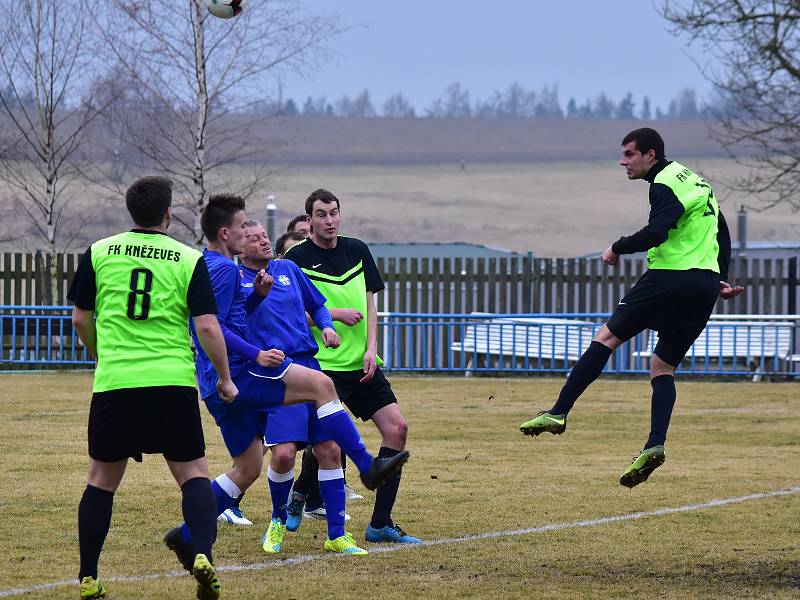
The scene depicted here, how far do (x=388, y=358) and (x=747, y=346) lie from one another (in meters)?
5.62

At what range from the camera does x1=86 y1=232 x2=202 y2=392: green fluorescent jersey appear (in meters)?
6.09

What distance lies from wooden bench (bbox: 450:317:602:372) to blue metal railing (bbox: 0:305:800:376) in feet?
0.05

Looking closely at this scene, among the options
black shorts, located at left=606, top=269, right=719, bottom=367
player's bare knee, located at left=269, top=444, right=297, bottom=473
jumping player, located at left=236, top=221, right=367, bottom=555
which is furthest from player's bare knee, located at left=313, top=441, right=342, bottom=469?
black shorts, located at left=606, top=269, right=719, bottom=367

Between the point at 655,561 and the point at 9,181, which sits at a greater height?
the point at 9,181

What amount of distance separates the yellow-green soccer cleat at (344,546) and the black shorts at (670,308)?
207 cm

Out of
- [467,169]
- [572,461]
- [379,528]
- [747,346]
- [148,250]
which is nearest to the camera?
[148,250]

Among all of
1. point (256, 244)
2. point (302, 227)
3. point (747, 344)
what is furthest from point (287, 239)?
point (747, 344)

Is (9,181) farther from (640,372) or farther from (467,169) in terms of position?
(467,169)

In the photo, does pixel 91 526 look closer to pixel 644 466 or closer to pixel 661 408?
pixel 644 466

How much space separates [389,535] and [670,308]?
7.19ft

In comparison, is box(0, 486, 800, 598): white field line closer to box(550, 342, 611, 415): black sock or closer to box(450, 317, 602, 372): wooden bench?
box(550, 342, 611, 415): black sock

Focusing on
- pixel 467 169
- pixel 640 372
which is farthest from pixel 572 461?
pixel 467 169

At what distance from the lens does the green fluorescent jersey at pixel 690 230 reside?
7.81 metres

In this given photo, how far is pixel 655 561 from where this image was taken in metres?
7.54
